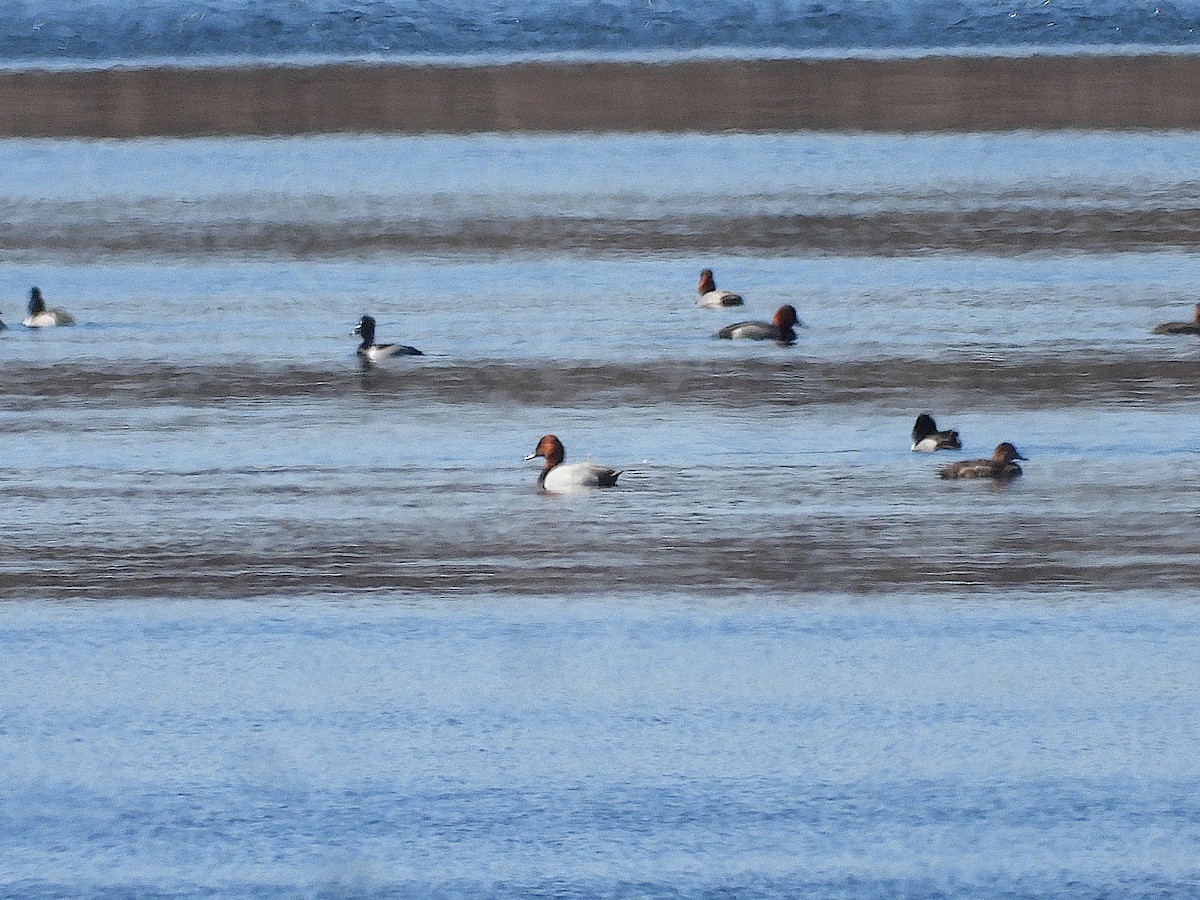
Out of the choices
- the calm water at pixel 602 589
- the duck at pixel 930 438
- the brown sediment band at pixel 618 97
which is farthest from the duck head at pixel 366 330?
the brown sediment band at pixel 618 97

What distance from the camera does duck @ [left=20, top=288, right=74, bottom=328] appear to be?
13828 millimetres

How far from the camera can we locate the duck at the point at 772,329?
12.9 m

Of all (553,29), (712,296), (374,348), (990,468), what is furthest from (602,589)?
(553,29)

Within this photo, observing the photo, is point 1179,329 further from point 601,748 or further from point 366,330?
point 601,748

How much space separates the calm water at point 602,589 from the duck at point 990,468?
0.11 m

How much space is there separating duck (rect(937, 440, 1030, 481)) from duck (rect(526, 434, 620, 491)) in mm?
1480

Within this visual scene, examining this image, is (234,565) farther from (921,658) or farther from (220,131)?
(220,131)

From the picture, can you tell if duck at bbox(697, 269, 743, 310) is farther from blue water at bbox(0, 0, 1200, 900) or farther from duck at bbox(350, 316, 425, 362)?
duck at bbox(350, 316, 425, 362)

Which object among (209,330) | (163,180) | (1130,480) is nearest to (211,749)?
(1130,480)

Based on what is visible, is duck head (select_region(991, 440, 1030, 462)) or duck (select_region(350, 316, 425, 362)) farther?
duck (select_region(350, 316, 425, 362))

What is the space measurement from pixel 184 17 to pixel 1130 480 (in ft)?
70.2

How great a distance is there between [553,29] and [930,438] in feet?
63.8

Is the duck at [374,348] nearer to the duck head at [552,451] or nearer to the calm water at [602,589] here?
the calm water at [602,589]

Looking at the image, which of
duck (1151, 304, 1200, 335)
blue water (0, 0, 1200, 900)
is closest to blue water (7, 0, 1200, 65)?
blue water (0, 0, 1200, 900)
